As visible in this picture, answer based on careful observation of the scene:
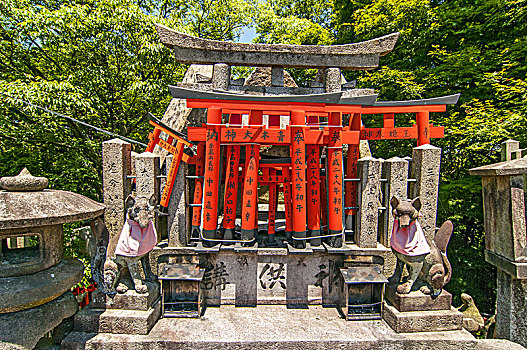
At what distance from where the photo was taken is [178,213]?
516 centimetres

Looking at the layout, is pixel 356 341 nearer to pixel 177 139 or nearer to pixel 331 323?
pixel 331 323

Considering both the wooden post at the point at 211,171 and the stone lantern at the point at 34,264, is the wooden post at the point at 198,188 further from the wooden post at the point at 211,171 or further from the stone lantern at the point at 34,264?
the stone lantern at the point at 34,264

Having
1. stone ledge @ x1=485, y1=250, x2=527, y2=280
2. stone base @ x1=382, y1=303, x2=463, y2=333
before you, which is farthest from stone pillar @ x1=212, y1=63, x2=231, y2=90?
stone ledge @ x1=485, y1=250, x2=527, y2=280

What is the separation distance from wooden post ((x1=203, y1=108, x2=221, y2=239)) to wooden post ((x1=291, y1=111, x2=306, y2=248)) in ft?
4.34

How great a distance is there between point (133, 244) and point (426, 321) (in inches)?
184

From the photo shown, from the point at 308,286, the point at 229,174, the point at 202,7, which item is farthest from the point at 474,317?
the point at 202,7

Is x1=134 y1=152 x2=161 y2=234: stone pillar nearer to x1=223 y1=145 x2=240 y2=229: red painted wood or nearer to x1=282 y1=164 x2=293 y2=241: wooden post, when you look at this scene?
x1=223 y1=145 x2=240 y2=229: red painted wood

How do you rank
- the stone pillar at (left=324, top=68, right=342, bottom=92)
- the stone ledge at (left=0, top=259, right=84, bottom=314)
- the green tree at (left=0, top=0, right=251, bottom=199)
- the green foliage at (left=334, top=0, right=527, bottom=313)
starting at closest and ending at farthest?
the stone ledge at (left=0, top=259, right=84, bottom=314), the stone pillar at (left=324, top=68, right=342, bottom=92), the green foliage at (left=334, top=0, right=527, bottom=313), the green tree at (left=0, top=0, right=251, bottom=199)

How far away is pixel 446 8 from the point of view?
30.6 feet

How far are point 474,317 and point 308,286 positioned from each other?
10.7 ft

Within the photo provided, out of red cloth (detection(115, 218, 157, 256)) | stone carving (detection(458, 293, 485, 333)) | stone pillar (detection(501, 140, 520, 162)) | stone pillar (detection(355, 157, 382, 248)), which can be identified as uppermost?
stone pillar (detection(501, 140, 520, 162))

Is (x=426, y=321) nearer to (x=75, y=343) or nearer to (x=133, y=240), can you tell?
(x=133, y=240)

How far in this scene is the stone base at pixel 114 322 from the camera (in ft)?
14.1

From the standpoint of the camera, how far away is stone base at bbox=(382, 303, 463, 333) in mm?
4387
